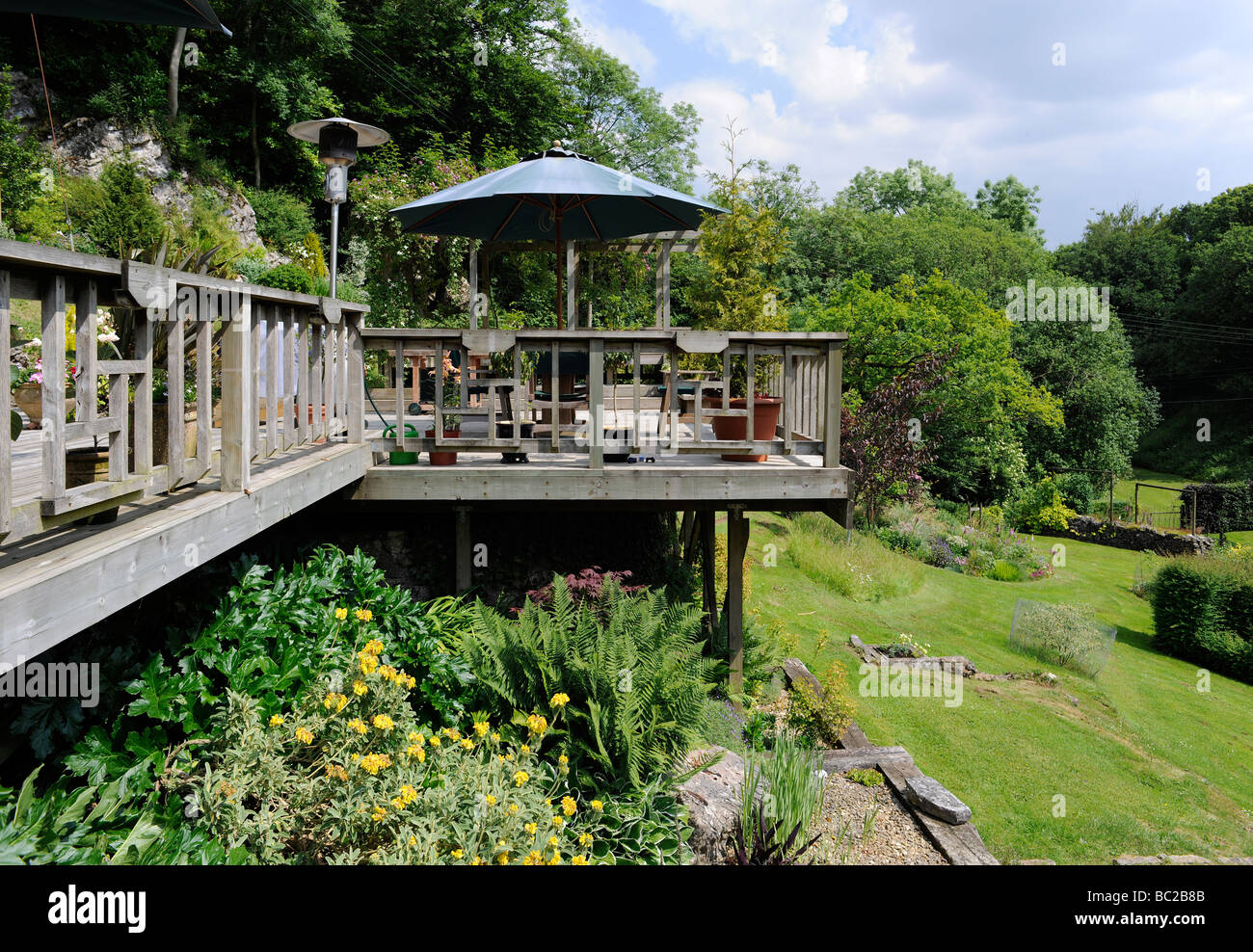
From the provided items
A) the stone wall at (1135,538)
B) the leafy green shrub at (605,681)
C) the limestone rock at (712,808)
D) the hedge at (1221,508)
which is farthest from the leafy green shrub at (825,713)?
the hedge at (1221,508)

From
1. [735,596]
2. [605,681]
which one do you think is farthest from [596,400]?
[735,596]

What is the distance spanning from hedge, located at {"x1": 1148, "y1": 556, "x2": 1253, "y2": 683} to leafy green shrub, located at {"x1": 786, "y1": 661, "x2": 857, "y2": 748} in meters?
10.3

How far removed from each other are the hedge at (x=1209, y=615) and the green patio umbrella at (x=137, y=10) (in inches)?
616

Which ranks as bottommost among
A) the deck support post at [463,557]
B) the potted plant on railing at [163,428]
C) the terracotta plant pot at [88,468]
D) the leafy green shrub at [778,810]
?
the leafy green shrub at [778,810]

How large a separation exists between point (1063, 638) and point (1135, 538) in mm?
13849

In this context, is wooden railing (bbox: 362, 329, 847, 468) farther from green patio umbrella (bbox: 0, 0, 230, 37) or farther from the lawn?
the lawn

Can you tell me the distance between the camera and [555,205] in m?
7.23

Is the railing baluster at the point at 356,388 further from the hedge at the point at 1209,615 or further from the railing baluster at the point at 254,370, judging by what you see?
the hedge at the point at 1209,615

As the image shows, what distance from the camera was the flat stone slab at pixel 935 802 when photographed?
207 inches

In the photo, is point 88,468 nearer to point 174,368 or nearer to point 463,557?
point 174,368

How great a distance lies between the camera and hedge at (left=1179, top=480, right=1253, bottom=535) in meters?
25.4

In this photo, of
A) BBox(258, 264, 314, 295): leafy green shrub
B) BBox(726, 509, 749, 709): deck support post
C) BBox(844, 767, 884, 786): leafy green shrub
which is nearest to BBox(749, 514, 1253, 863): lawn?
BBox(844, 767, 884, 786): leafy green shrub

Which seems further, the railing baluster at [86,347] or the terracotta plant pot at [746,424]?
the terracotta plant pot at [746,424]
